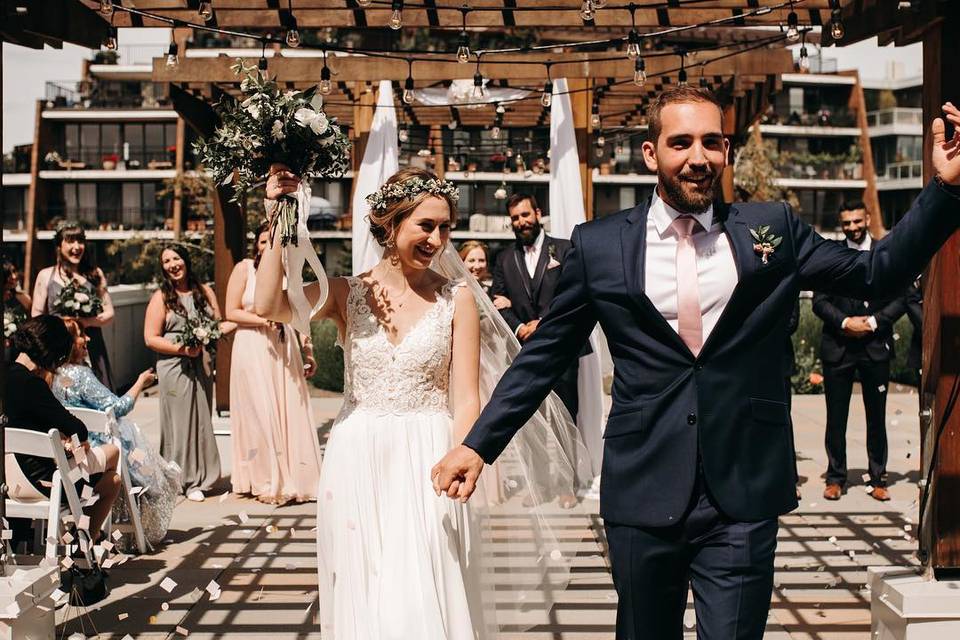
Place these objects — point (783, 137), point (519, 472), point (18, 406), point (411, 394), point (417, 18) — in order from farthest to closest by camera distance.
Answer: point (783, 137) < point (417, 18) < point (18, 406) < point (519, 472) < point (411, 394)

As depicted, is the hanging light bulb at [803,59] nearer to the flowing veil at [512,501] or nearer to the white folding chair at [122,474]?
the flowing veil at [512,501]

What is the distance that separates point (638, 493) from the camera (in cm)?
314

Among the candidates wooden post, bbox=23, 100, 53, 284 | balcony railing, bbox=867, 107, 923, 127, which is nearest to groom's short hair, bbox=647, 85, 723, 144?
wooden post, bbox=23, 100, 53, 284

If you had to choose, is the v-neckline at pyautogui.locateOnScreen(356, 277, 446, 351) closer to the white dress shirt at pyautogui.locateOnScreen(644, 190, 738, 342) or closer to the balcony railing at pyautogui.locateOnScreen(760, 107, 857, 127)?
the white dress shirt at pyautogui.locateOnScreen(644, 190, 738, 342)

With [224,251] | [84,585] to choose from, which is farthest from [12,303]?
[84,585]

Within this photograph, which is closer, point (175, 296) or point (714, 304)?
point (714, 304)

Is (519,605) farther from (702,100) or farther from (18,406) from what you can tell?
(18,406)

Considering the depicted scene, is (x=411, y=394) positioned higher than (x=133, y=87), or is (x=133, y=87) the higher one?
(x=133, y=87)

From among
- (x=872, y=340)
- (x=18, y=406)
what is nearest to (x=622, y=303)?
(x=18, y=406)

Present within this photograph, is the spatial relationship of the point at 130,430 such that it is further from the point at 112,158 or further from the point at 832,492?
the point at 112,158

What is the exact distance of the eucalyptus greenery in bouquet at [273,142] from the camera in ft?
12.6

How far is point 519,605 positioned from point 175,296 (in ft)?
16.9

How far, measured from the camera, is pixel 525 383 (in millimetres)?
3350

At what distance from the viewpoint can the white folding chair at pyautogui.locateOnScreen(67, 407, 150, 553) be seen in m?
6.44
